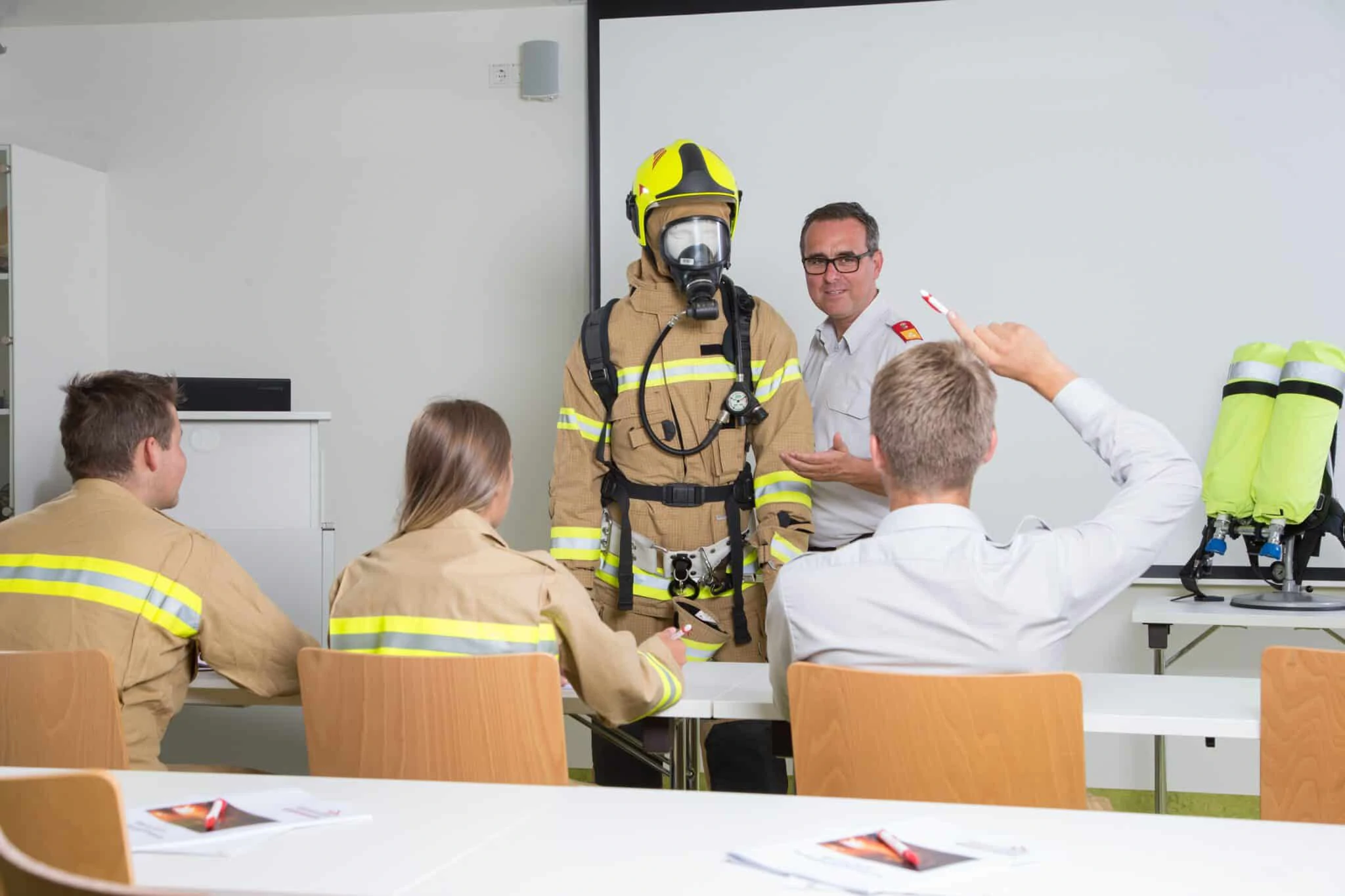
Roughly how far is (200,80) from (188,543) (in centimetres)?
315

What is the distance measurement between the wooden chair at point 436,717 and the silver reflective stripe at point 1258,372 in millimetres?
2758

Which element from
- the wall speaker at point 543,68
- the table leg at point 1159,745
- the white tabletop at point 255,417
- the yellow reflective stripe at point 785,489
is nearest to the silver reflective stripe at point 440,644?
the yellow reflective stripe at point 785,489

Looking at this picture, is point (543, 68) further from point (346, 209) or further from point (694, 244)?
point (694, 244)

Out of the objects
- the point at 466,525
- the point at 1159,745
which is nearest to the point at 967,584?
the point at 466,525

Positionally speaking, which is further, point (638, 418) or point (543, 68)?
point (543, 68)

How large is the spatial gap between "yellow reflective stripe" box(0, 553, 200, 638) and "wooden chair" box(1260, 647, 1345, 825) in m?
1.67

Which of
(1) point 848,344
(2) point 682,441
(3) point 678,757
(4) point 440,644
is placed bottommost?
(3) point 678,757

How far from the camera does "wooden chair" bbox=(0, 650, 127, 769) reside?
1795mm

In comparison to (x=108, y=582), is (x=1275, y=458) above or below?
above

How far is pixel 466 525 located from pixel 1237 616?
2.37 m

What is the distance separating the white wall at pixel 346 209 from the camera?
457 cm

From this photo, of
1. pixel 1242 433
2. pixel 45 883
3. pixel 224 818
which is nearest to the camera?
pixel 45 883

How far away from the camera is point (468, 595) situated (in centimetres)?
194

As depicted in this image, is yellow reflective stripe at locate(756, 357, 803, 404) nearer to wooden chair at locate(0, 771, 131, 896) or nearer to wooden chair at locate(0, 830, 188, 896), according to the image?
wooden chair at locate(0, 771, 131, 896)
